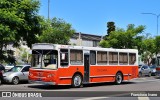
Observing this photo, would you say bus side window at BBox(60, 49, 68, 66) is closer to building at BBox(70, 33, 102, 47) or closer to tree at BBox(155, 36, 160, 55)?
tree at BBox(155, 36, 160, 55)

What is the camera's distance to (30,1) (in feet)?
92.3

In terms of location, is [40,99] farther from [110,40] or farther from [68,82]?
[110,40]

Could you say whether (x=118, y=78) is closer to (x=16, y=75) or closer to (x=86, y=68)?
(x=86, y=68)

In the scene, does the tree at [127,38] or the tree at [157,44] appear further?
the tree at [157,44]

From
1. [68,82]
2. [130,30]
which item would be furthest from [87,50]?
[130,30]

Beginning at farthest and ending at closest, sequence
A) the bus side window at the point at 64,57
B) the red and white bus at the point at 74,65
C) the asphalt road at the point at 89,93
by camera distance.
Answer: the bus side window at the point at 64,57, the red and white bus at the point at 74,65, the asphalt road at the point at 89,93

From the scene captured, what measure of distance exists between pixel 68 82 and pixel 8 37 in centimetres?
541

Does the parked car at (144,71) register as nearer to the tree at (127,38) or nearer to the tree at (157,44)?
the tree at (127,38)

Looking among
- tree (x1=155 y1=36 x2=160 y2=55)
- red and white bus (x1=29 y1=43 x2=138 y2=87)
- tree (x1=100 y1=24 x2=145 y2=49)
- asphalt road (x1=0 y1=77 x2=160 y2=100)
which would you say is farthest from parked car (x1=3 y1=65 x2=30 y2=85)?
tree (x1=155 y1=36 x2=160 y2=55)

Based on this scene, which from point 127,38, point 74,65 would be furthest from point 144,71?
point 74,65

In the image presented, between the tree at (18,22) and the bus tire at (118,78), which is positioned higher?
the tree at (18,22)

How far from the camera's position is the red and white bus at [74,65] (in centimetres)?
2195

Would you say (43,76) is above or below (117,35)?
below

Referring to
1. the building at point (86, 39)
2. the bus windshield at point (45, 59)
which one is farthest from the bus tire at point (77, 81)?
the building at point (86, 39)
